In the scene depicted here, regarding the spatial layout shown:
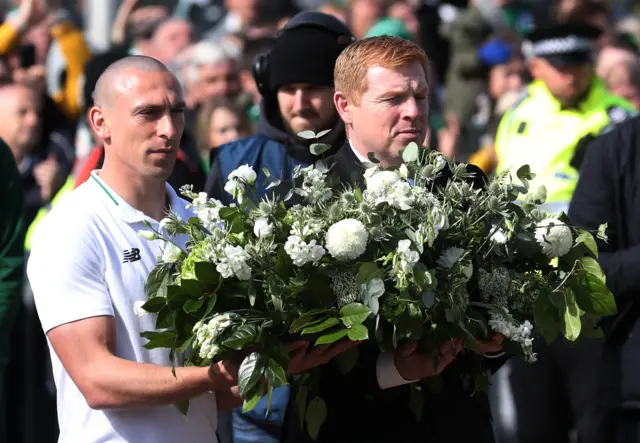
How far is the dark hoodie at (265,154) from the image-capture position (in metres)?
5.61

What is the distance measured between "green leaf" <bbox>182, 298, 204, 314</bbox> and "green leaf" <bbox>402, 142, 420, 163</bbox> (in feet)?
2.35

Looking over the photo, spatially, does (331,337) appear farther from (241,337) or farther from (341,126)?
(341,126)

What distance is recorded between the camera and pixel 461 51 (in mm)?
11109

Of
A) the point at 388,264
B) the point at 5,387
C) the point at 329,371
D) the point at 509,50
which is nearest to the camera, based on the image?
the point at 388,264

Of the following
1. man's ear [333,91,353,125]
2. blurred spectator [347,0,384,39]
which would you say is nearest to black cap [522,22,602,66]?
blurred spectator [347,0,384,39]

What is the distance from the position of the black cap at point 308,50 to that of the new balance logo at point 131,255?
1.77 metres

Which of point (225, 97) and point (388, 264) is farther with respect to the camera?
point (225, 97)

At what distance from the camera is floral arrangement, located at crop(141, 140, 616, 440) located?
149 inches

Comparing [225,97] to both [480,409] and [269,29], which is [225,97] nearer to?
[269,29]

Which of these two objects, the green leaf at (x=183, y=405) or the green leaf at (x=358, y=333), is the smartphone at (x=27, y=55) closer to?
the green leaf at (x=183, y=405)

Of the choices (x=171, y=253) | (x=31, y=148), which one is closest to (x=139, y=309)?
(x=171, y=253)

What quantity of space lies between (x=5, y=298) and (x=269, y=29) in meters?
6.30

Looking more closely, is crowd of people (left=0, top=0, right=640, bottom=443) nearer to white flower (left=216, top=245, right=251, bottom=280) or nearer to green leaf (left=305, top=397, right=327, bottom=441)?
green leaf (left=305, top=397, right=327, bottom=441)

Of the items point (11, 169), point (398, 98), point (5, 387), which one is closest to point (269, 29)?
point (5, 387)
